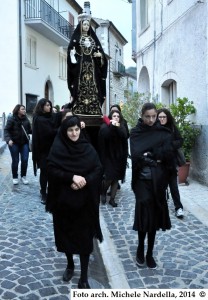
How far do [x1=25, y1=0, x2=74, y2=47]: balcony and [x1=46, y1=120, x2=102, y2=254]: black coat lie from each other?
18.6 meters

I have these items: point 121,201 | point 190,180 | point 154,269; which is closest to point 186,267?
point 154,269

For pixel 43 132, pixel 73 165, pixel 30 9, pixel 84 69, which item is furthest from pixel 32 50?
pixel 73 165

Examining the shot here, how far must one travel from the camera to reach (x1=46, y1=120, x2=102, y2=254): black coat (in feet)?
12.0

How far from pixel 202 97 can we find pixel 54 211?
5.64 meters

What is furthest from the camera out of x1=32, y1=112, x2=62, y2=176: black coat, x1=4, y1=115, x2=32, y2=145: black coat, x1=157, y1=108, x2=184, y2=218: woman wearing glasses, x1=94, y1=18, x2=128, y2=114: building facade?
x1=94, y1=18, x2=128, y2=114: building facade

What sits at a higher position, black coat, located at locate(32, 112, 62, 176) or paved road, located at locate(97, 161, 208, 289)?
black coat, located at locate(32, 112, 62, 176)

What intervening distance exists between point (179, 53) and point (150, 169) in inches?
251

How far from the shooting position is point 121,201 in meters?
7.29

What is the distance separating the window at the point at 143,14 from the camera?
13688 mm

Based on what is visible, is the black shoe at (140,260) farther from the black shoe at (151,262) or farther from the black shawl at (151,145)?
the black shawl at (151,145)

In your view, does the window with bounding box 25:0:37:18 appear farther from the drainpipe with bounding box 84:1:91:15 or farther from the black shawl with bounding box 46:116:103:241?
the black shawl with bounding box 46:116:103:241

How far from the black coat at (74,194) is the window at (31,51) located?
60.3ft

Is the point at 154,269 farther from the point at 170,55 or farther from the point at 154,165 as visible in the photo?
the point at 170,55
